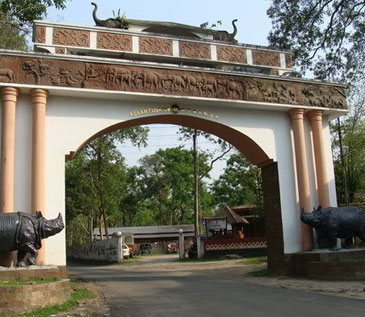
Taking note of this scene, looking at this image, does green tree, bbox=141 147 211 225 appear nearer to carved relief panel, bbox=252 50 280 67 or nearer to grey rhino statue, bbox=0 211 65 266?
carved relief panel, bbox=252 50 280 67

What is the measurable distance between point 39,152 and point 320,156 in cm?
664

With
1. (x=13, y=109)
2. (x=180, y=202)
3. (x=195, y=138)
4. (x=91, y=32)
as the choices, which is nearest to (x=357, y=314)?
(x=13, y=109)

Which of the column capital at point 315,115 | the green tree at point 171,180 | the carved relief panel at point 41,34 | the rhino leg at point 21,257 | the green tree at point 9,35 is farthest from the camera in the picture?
the green tree at point 171,180

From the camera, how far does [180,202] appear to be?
38438mm

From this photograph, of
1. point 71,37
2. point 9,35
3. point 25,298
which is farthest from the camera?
point 9,35

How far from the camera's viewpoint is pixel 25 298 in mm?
6090

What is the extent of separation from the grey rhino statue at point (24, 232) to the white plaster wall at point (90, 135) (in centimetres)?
89

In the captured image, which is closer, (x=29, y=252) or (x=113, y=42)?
(x=29, y=252)

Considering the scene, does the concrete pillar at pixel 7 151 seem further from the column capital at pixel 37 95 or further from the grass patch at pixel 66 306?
the grass patch at pixel 66 306

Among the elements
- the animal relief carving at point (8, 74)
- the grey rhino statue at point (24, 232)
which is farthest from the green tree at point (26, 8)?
the grey rhino statue at point (24, 232)

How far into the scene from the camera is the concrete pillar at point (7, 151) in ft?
27.9

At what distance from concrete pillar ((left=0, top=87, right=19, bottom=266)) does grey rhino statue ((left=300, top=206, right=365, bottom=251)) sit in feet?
20.5

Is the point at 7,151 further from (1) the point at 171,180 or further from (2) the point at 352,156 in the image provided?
(1) the point at 171,180

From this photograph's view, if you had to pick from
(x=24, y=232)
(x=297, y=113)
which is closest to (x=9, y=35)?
(x=24, y=232)
